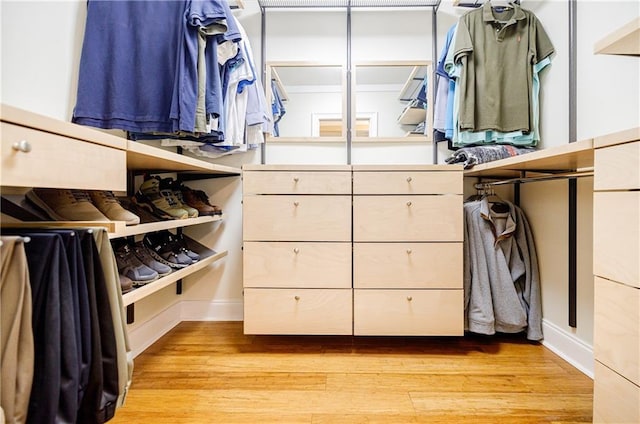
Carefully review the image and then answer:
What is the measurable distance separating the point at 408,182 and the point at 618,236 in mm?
733

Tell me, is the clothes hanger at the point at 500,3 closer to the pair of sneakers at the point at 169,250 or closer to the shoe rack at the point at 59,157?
the shoe rack at the point at 59,157

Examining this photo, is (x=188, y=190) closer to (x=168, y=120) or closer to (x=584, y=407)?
(x=168, y=120)

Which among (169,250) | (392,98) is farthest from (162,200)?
(392,98)

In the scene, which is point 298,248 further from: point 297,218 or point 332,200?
point 332,200

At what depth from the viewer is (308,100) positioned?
1815 mm

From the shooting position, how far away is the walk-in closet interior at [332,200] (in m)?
0.70

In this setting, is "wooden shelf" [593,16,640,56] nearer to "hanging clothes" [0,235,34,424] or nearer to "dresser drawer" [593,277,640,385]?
"dresser drawer" [593,277,640,385]

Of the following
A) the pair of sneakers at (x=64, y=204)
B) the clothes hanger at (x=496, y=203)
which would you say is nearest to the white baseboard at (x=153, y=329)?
the pair of sneakers at (x=64, y=204)

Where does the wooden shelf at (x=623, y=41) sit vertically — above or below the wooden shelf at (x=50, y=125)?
above

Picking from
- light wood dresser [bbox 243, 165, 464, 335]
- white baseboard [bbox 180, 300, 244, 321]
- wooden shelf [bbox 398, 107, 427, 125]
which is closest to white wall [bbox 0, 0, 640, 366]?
white baseboard [bbox 180, 300, 244, 321]

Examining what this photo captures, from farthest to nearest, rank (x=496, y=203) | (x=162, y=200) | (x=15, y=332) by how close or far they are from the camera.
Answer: (x=496, y=203)
(x=162, y=200)
(x=15, y=332)

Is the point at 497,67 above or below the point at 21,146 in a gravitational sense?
above

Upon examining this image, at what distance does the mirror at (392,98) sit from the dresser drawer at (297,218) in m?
0.62

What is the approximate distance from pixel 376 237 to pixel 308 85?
1.01 metres
